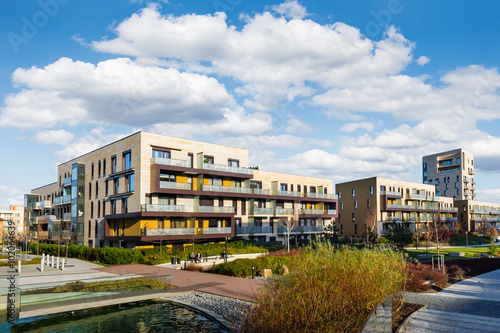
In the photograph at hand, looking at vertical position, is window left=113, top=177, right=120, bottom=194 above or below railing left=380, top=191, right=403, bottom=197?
above

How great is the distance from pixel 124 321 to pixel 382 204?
6205 centimetres

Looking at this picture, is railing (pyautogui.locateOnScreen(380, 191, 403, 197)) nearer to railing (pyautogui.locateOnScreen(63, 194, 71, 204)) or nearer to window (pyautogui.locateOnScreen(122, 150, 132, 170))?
window (pyautogui.locateOnScreen(122, 150, 132, 170))

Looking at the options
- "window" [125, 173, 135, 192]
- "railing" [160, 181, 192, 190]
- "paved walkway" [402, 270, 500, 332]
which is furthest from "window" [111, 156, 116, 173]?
"paved walkway" [402, 270, 500, 332]

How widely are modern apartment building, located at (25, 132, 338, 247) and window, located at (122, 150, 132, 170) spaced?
0.16 metres

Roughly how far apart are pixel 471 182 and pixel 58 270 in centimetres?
11263

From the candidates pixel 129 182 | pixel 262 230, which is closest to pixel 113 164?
pixel 129 182

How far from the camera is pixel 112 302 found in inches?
750

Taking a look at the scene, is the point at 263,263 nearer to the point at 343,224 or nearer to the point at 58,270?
the point at 58,270

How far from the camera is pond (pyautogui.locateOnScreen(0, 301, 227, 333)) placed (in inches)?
581

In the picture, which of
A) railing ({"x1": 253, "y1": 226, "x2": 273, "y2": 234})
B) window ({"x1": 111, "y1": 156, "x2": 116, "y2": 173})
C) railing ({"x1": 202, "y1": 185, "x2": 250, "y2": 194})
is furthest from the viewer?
railing ({"x1": 253, "y1": 226, "x2": 273, "y2": 234})

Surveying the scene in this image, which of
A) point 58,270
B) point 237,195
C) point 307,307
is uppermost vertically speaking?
point 237,195

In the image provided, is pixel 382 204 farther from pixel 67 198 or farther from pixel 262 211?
pixel 67 198

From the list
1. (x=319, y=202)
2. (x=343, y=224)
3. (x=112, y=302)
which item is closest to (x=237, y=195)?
(x=319, y=202)

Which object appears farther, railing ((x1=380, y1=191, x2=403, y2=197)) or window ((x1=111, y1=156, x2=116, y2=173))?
railing ((x1=380, y1=191, x2=403, y2=197))
